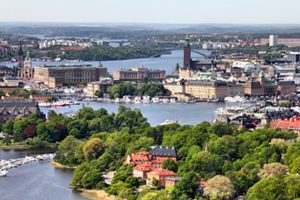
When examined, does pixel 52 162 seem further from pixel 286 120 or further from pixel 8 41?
pixel 8 41

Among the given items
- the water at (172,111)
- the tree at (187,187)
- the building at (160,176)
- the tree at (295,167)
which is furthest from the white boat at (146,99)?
the tree at (187,187)

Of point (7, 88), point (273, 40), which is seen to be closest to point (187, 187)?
point (7, 88)

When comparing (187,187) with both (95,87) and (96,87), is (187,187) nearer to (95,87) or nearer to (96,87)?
(96,87)

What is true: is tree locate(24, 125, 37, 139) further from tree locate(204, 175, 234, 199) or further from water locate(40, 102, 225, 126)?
tree locate(204, 175, 234, 199)

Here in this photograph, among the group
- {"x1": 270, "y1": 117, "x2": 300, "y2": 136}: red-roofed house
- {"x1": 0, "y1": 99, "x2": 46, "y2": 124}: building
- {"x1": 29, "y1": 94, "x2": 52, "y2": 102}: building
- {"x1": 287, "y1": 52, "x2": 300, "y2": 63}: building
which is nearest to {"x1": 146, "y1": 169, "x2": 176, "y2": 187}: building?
{"x1": 270, "y1": 117, "x2": 300, "y2": 136}: red-roofed house

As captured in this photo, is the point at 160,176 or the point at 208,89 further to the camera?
the point at 208,89

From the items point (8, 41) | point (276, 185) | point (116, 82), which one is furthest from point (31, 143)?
point (8, 41)
